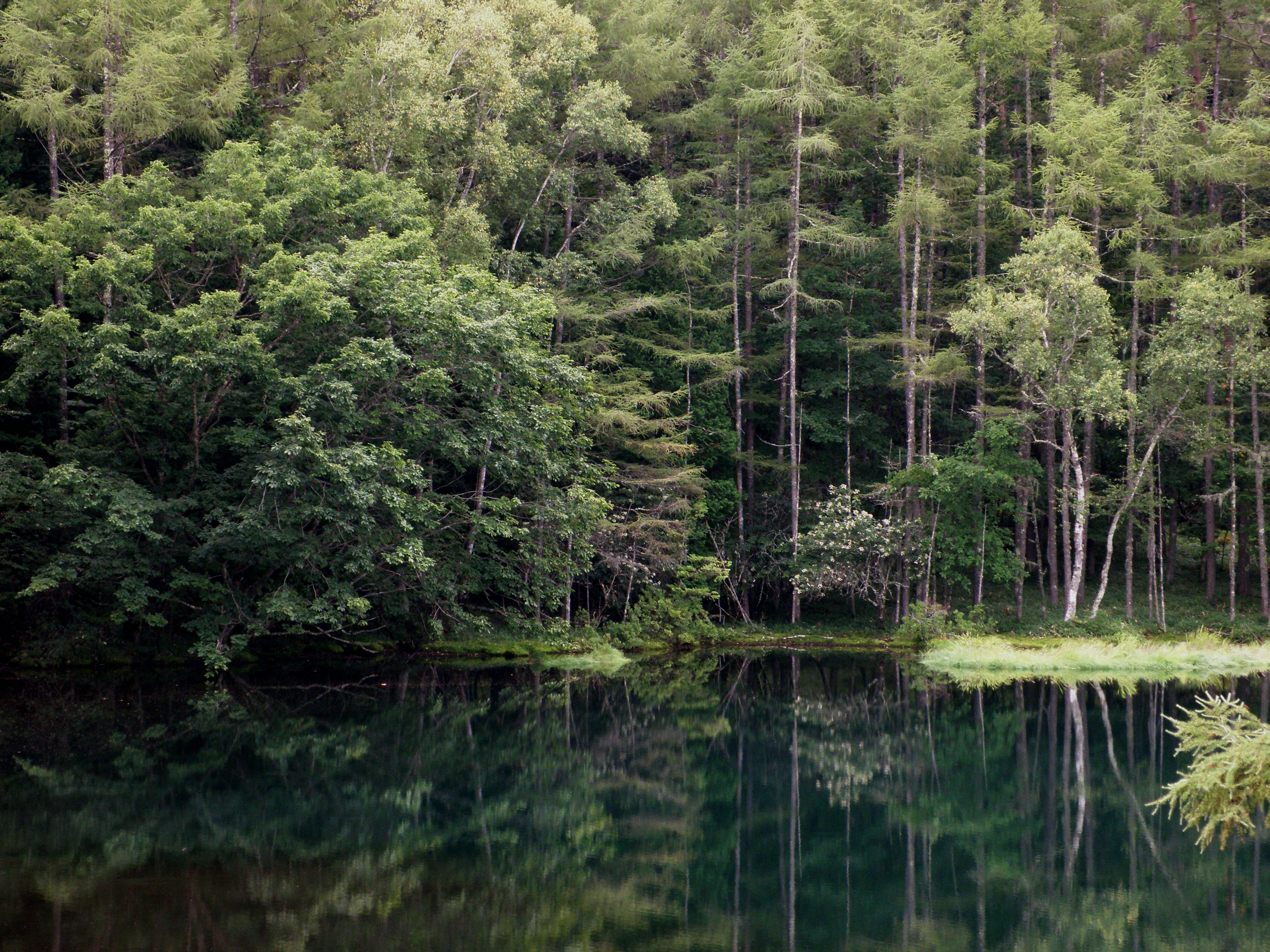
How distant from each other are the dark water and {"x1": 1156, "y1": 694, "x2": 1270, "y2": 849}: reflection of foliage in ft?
9.34

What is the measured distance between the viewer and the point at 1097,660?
23766 millimetres

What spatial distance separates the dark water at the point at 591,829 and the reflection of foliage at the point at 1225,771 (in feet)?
9.34

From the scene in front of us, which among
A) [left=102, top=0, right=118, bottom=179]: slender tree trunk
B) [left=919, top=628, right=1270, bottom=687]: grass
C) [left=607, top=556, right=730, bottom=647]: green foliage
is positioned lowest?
[left=919, top=628, right=1270, bottom=687]: grass

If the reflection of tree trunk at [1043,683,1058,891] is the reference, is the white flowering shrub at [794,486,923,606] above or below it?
above

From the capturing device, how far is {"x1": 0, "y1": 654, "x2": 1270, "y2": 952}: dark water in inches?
299

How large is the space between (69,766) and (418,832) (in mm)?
4822

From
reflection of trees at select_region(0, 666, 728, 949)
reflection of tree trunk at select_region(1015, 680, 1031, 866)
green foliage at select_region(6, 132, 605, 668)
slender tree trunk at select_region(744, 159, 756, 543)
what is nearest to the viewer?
reflection of trees at select_region(0, 666, 728, 949)

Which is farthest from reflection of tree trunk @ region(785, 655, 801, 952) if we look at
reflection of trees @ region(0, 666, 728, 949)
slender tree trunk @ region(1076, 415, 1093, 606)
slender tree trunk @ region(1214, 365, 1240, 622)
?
slender tree trunk @ region(1214, 365, 1240, 622)

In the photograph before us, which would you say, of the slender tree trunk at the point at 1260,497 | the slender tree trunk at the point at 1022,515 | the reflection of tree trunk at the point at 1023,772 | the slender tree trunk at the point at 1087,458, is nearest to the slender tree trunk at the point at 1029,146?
the slender tree trunk at the point at 1022,515

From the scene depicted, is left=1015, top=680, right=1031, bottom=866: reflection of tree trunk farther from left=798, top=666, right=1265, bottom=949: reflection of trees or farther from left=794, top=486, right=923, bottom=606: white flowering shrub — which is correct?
left=794, top=486, right=923, bottom=606: white flowering shrub

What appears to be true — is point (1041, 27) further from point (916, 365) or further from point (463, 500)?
point (463, 500)

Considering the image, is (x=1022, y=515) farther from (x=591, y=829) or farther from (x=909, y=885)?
(x=909, y=885)

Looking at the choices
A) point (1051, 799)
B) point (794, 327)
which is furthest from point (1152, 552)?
point (1051, 799)

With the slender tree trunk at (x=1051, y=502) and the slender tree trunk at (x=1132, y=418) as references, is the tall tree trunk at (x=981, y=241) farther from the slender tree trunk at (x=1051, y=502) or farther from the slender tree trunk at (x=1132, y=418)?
the slender tree trunk at (x=1132, y=418)
